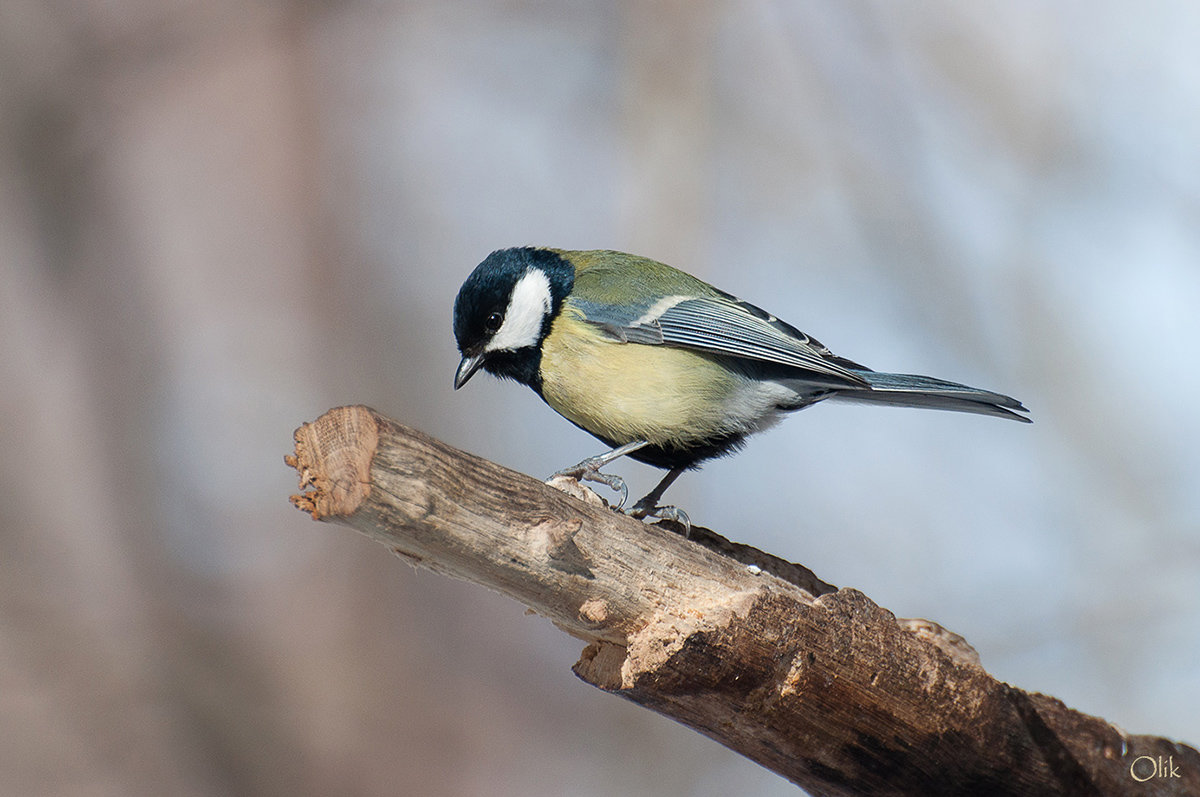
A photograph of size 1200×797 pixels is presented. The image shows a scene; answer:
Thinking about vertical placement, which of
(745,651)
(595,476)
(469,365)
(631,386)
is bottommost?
(745,651)

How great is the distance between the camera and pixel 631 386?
2.97 metres

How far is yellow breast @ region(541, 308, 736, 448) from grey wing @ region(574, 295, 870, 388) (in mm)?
43

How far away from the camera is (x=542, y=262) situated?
128 inches

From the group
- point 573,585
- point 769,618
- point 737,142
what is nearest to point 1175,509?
point 737,142

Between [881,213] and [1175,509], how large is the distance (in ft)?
6.57

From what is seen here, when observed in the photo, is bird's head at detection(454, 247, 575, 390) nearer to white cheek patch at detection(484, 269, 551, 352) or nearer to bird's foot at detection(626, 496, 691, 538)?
white cheek patch at detection(484, 269, 551, 352)

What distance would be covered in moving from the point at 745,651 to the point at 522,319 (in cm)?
146

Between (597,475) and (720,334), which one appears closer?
(597,475)

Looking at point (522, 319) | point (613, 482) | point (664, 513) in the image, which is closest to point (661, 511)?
point (664, 513)

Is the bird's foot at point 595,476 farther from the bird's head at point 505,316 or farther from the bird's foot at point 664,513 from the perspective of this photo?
the bird's head at point 505,316

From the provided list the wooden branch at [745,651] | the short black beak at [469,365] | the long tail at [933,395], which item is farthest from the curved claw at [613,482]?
the long tail at [933,395]

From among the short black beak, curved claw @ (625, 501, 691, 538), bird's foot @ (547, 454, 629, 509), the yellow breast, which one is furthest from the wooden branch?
the short black beak

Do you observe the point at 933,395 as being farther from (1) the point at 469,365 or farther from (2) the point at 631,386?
(1) the point at 469,365

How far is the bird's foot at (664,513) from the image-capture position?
→ 2.66 meters
